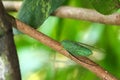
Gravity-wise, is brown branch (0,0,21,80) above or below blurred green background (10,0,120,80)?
above

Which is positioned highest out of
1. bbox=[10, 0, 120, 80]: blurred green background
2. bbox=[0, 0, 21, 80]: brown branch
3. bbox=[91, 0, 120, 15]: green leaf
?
bbox=[91, 0, 120, 15]: green leaf

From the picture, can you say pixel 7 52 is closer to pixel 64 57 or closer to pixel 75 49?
pixel 75 49

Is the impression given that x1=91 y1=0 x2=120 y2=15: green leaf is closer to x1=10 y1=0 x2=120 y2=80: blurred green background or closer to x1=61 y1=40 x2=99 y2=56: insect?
x1=61 y1=40 x2=99 y2=56: insect

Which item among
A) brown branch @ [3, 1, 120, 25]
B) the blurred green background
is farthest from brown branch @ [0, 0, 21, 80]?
the blurred green background

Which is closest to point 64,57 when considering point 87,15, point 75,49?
point 87,15

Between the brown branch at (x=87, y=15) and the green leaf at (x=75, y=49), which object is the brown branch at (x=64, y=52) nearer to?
the green leaf at (x=75, y=49)

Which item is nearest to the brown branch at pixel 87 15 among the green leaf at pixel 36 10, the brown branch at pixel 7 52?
the green leaf at pixel 36 10

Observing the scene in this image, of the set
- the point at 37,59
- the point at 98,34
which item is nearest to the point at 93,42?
the point at 98,34
